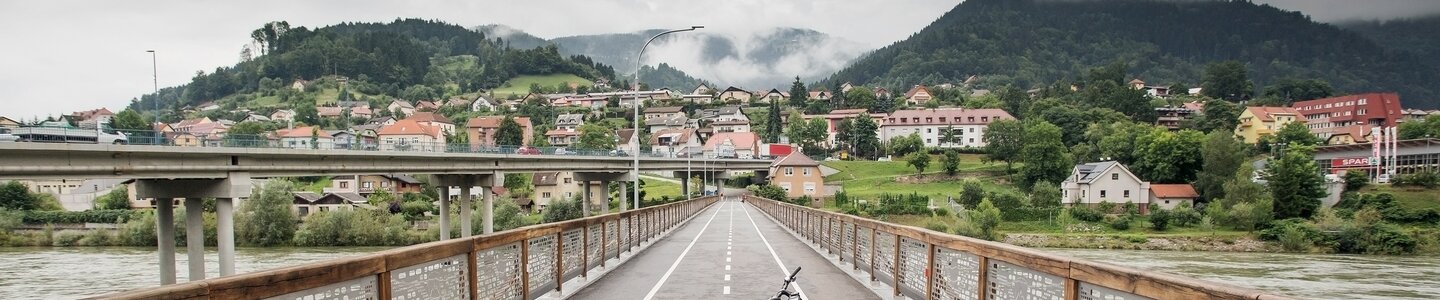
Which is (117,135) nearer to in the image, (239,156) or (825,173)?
(239,156)

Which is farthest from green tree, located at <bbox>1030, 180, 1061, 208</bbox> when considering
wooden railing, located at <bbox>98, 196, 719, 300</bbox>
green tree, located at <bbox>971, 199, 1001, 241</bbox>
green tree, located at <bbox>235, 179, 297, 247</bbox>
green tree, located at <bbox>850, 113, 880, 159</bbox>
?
wooden railing, located at <bbox>98, 196, 719, 300</bbox>

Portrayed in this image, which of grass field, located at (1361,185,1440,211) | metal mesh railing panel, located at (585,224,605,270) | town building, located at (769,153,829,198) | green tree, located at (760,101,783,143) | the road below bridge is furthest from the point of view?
green tree, located at (760,101,783,143)

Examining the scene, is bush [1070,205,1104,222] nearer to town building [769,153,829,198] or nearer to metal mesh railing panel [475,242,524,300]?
town building [769,153,829,198]

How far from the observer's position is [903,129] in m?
136

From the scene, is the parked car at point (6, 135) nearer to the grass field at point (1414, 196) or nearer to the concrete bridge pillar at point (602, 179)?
the concrete bridge pillar at point (602, 179)

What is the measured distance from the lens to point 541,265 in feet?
35.6

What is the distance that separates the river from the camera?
3566 cm

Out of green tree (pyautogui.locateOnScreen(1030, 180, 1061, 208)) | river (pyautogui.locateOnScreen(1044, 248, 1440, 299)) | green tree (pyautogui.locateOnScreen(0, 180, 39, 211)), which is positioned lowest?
river (pyautogui.locateOnScreen(1044, 248, 1440, 299))

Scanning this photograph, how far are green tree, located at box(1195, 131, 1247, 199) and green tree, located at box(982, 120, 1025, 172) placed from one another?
21.4 m

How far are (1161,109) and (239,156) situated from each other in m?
163

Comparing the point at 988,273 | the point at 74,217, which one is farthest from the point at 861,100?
the point at 988,273

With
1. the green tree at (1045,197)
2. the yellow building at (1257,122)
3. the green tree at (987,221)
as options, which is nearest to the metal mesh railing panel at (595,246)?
the green tree at (987,221)

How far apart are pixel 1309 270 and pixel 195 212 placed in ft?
178

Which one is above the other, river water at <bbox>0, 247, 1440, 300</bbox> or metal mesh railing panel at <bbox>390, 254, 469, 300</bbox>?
metal mesh railing panel at <bbox>390, 254, 469, 300</bbox>
